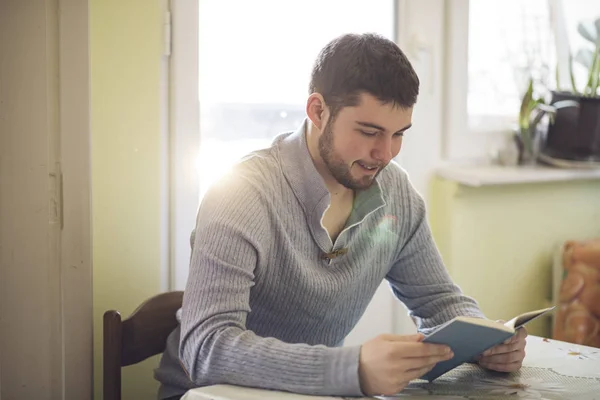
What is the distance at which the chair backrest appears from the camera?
1476 millimetres

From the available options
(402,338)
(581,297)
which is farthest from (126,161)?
(581,297)

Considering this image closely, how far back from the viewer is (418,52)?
2268 millimetres

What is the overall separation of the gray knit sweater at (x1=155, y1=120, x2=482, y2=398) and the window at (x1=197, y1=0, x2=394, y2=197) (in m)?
0.43

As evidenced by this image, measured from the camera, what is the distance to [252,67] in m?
1.96

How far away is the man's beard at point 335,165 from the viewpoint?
1404 millimetres

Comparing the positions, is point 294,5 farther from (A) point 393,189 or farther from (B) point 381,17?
(A) point 393,189

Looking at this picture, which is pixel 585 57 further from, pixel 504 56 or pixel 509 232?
pixel 509 232

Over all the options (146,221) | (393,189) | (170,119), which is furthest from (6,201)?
(393,189)

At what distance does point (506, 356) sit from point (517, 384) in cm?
6

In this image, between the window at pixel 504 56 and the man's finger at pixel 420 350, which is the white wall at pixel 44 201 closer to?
the man's finger at pixel 420 350

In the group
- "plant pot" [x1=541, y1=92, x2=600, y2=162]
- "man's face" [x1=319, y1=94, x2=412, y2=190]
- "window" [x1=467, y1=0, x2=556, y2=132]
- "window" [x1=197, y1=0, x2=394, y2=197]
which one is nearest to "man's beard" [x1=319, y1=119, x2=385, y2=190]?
"man's face" [x1=319, y1=94, x2=412, y2=190]

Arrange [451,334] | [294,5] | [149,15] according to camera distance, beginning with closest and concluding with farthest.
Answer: [451,334] < [149,15] < [294,5]

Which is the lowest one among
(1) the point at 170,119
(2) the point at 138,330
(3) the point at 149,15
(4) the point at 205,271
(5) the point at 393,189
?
(2) the point at 138,330

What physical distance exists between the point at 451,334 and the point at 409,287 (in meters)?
0.48
